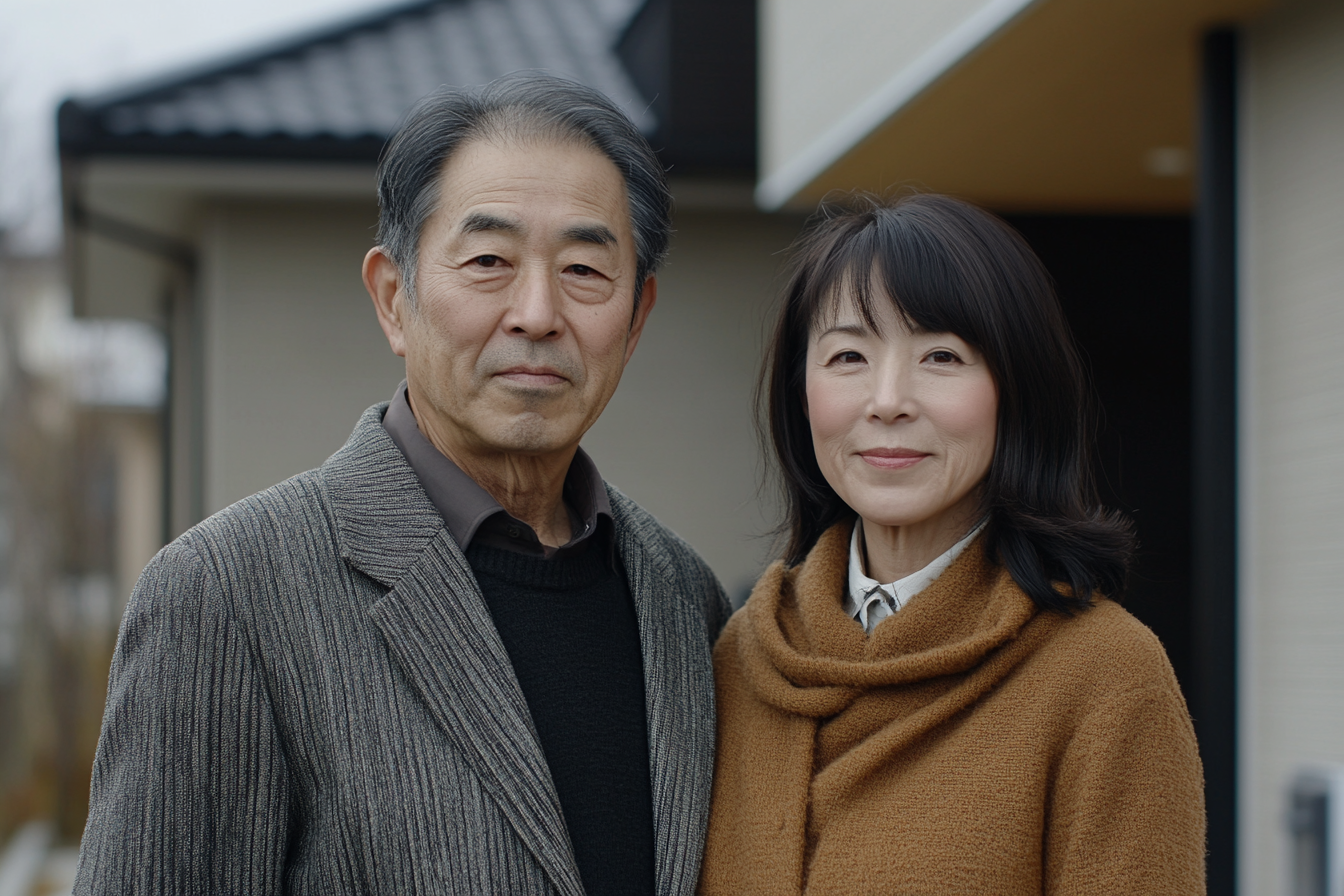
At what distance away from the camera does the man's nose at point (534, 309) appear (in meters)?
1.98

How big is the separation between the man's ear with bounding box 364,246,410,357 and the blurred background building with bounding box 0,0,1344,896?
85 cm

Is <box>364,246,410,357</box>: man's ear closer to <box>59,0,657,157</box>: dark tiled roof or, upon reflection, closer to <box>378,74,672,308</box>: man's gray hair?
<box>378,74,672,308</box>: man's gray hair

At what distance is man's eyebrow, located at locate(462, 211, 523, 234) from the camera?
197cm

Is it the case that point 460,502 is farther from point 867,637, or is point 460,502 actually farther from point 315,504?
point 867,637

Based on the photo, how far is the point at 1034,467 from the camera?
198cm

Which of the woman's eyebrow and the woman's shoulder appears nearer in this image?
the woman's shoulder

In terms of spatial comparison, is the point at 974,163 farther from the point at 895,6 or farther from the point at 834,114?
the point at 895,6

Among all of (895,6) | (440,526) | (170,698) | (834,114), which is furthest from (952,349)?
(834,114)

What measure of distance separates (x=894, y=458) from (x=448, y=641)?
27.4 inches

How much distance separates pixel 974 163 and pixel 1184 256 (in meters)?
1.67

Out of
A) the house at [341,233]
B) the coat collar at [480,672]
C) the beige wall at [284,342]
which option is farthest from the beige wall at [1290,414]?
the beige wall at [284,342]

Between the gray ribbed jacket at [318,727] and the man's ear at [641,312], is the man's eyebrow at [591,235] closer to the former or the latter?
the man's ear at [641,312]

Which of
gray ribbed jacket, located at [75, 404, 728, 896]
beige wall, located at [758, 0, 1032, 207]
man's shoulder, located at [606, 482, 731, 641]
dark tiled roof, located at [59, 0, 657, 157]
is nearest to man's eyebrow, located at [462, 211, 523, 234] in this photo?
gray ribbed jacket, located at [75, 404, 728, 896]

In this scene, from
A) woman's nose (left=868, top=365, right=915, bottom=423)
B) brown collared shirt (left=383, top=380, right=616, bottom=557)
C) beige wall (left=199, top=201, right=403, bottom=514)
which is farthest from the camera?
beige wall (left=199, top=201, right=403, bottom=514)
